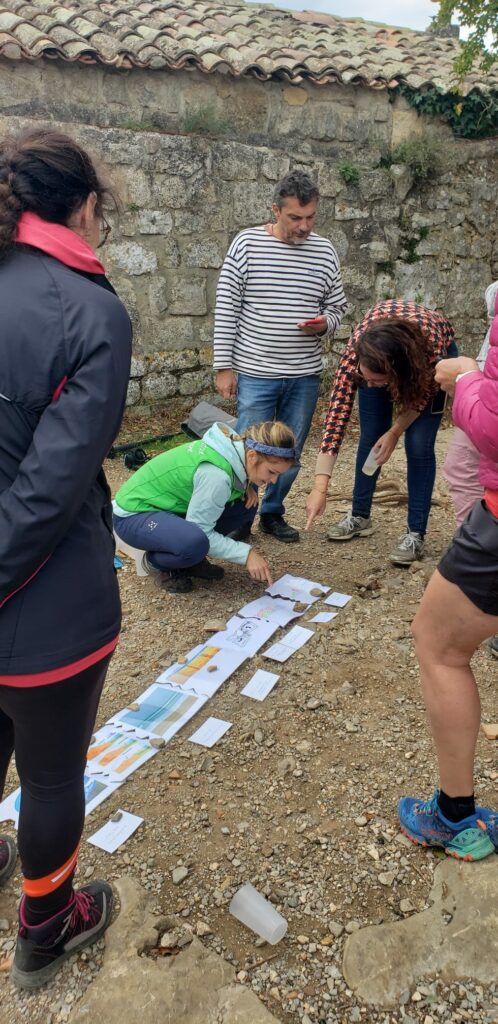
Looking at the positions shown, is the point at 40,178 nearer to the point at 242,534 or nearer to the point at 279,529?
the point at 242,534

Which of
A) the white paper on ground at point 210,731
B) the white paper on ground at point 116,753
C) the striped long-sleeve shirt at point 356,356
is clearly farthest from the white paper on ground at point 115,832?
the striped long-sleeve shirt at point 356,356

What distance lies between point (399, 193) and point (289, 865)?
6.88m

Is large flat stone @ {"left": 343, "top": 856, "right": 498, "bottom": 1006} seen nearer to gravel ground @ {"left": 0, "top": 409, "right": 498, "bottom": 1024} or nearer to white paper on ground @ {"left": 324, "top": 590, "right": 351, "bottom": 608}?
gravel ground @ {"left": 0, "top": 409, "right": 498, "bottom": 1024}

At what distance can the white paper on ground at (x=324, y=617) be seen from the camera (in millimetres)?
3357

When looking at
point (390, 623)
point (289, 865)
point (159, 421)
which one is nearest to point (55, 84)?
point (159, 421)

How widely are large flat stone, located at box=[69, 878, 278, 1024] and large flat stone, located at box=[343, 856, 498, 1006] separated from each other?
0.26m

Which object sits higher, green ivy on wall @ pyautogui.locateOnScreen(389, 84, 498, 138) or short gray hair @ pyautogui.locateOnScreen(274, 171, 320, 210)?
green ivy on wall @ pyautogui.locateOnScreen(389, 84, 498, 138)

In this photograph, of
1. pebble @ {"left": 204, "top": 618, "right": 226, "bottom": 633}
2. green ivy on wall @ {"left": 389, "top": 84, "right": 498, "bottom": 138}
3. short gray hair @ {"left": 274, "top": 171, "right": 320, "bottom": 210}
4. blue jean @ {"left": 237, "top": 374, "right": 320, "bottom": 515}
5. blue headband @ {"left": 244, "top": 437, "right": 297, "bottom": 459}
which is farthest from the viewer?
green ivy on wall @ {"left": 389, "top": 84, "right": 498, "bottom": 138}

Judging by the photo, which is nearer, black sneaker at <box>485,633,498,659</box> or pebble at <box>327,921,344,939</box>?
pebble at <box>327,921,344,939</box>

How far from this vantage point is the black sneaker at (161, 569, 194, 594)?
3.64 meters

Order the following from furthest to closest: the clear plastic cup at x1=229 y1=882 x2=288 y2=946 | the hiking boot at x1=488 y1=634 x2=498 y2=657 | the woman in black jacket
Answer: the hiking boot at x1=488 y1=634 x2=498 y2=657 < the clear plastic cup at x1=229 y1=882 x2=288 y2=946 < the woman in black jacket

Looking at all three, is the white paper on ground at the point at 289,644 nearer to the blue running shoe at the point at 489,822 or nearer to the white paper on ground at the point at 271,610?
the white paper on ground at the point at 271,610

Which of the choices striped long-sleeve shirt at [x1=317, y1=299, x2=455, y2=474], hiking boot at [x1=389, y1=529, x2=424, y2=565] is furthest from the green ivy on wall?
hiking boot at [x1=389, y1=529, x2=424, y2=565]

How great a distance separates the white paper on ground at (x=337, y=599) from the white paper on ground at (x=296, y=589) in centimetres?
5
